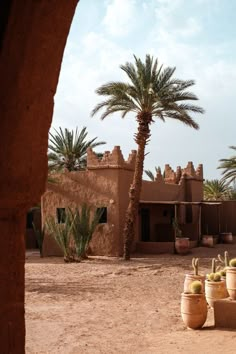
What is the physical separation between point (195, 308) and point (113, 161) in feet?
43.6

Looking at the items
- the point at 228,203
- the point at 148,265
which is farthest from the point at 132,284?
the point at 228,203

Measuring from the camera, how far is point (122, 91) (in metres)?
19.7

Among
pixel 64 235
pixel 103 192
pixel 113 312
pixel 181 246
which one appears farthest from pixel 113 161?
pixel 113 312

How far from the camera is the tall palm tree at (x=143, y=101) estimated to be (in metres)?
19.3

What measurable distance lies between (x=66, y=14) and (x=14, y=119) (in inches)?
21.1

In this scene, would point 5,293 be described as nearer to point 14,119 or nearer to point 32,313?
point 14,119

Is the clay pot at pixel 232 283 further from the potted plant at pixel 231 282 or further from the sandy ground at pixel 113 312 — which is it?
the sandy ground at pixel 113 312

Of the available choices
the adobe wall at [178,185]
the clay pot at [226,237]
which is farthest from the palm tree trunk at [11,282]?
the clay pot at [226,237]

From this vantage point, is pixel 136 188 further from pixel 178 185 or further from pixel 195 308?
pixel 195 308

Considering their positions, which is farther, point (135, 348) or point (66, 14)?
point (135, 348)

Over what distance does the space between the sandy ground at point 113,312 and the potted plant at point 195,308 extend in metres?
0.15

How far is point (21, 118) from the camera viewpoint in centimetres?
221

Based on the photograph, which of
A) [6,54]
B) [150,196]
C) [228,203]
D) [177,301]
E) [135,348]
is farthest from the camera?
[228,203]

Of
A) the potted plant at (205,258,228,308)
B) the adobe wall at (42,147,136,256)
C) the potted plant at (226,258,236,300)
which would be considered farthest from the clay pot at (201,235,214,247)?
the potted plant at (226,258,236,300)
